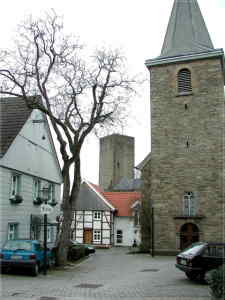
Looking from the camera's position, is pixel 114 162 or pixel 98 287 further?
pixel 114 162

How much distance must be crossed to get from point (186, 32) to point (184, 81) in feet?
→ 15.5

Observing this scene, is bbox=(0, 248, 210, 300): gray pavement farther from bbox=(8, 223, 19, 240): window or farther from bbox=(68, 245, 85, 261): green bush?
bbox=(68, 245, 85, 261): green bush

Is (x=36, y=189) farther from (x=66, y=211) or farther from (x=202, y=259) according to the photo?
(x=202, y=259)

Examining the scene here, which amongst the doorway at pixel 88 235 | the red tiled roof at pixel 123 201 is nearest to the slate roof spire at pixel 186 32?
the red tiled roof at pixel 123 201

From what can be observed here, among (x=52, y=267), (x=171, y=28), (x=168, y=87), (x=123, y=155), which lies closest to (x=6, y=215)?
(x=52, y=267)

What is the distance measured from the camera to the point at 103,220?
4566 centimetres

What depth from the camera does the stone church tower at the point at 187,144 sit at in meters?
27.4

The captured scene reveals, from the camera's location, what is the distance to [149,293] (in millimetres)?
11055

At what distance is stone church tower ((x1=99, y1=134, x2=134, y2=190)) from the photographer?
7350cm

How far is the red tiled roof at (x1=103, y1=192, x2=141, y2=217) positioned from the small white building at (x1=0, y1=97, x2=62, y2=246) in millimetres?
23910

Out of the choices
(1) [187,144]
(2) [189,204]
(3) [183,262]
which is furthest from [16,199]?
(1) [187,144]

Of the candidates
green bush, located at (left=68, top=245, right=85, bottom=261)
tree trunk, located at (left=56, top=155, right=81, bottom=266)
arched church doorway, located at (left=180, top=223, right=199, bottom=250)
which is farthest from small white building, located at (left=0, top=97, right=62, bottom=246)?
arched church doorway, located at (left=180, top=223, right=199, bottom=250)

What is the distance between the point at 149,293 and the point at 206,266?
3063mm

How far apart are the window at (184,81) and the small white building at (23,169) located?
11.2 meters
